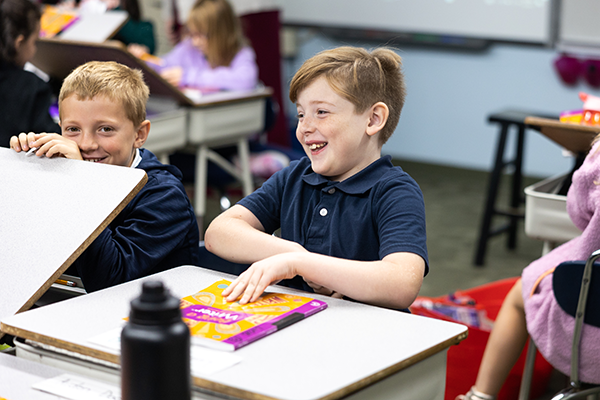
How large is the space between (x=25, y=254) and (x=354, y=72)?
0.64 meters

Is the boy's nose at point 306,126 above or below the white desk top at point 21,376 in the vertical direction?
above

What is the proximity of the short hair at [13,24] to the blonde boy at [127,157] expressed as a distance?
808 mm

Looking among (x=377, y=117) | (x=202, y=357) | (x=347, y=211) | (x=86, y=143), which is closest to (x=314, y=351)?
(x=202, y=357)

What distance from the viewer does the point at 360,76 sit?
131cm

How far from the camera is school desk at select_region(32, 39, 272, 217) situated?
A: 2777mm

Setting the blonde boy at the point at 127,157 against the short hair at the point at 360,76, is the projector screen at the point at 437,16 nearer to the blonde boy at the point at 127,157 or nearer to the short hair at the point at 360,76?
the short hair at the point at 360,76

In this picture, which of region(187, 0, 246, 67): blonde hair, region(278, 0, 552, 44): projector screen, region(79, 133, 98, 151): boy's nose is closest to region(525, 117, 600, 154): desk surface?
→ region(79, 133, 98, 151): boy's nose

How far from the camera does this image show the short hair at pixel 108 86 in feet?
4.56

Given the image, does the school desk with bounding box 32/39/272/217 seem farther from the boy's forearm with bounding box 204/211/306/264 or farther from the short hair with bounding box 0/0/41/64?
the boy's forearm with bounding box 204/211/306/264

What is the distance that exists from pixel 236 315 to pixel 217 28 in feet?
9.64

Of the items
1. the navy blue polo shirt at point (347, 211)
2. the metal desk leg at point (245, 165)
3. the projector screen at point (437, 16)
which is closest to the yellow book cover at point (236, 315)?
the navy blue polo shirt at point (347, 211)

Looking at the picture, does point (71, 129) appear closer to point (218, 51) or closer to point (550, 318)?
point (550, 318)

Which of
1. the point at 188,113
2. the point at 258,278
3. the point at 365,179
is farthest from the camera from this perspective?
the point at 188,113

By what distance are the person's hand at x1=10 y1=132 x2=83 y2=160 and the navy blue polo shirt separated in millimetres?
342
